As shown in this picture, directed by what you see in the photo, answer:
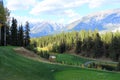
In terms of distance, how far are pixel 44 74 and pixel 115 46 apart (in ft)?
315

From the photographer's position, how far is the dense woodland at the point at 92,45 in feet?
431

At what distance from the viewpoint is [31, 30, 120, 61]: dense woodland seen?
13138 centimetres

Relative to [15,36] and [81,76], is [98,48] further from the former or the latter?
[81,76]

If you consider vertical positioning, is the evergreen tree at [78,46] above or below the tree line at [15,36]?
below

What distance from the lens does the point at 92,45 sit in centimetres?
14688

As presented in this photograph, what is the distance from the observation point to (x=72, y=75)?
37.6 m

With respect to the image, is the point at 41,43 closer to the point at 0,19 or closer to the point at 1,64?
the point at 0,19

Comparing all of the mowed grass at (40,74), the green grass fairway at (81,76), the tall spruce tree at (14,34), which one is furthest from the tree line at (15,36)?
the green grass fairway at (81,76)

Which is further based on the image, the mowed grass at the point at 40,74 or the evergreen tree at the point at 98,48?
the evergreen tree at the point at 98,48

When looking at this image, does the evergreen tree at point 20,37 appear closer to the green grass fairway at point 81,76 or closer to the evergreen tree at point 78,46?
the green grass fairway at point 81,76

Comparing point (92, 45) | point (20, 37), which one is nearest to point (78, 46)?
point (92, 45)

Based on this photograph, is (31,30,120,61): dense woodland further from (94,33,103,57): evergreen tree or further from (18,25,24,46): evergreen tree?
(18,25,24,46): evergreen tree

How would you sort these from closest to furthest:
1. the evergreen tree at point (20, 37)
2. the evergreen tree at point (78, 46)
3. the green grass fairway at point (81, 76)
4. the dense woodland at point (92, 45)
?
1. the green grass fairway at point (81, 76)
2. the evergreen tree at point (20, 37)
3. the dense woodland at point (92, 45)
4. the evergreen tree at point (78, 46)

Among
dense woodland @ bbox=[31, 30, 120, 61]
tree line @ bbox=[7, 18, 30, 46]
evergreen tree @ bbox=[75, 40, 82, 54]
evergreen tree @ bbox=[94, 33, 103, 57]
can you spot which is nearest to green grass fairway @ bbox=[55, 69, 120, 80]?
tree line @ bbox=[7, 18, 30, 46]
